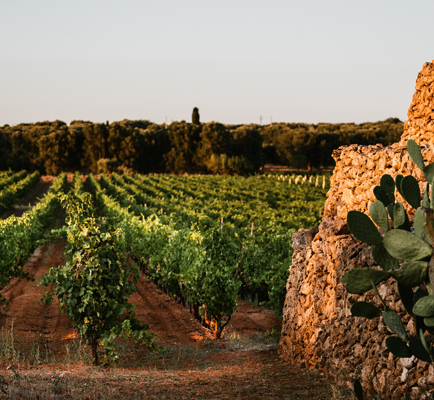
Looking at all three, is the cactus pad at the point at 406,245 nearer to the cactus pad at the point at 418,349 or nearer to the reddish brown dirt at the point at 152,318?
the cactus pad at the point at 418,349

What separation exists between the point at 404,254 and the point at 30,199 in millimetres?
38813

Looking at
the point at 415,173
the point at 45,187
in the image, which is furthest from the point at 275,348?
the point at 45,187

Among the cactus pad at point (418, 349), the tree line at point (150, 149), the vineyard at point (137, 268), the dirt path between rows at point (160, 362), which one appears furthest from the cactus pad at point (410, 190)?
the tree line at point (150, 149)

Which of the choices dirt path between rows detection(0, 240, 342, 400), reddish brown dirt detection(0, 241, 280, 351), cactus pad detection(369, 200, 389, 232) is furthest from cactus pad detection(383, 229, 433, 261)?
reddish brown dirt detection(0, 241, 280, 351)

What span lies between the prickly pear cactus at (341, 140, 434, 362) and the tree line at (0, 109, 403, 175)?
2213 inches

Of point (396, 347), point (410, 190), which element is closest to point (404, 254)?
point (410, 190)

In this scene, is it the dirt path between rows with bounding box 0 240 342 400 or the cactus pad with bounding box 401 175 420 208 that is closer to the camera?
the cactus pad with bounding box 401 175 420 208

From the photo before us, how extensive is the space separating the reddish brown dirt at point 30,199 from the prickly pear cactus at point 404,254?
64.5 ft

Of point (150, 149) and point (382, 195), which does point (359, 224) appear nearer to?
point (382, 195)

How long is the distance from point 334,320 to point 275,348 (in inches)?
82.9

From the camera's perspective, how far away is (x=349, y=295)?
18.5 feet

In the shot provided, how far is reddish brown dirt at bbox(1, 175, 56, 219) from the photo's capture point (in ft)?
94.9

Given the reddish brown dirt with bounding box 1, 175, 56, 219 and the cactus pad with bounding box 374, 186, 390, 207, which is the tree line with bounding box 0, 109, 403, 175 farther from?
the cactus pad with bounding box 374, 186, 390, 207

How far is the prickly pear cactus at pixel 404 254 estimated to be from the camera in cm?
257
